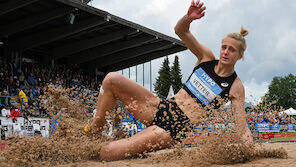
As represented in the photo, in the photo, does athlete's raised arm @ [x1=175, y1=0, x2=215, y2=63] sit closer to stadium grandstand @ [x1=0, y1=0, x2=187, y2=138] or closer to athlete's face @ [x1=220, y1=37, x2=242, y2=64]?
athlete's face @ [x1=220, y1=37, x2=242, y2=64]

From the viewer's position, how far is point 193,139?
3484mm

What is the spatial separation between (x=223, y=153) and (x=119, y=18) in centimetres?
1767

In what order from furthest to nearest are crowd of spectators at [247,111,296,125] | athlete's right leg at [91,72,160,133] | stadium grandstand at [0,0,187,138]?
stadium grandstand at [0,0,187,138] → athlete's right leg at [91,72,160,133] → crowd of spectators at [247,111,296,125]

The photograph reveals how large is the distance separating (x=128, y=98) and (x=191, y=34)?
1170 millimetres

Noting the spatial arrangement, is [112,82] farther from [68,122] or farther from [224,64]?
[224,64]

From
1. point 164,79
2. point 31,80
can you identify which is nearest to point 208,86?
point 31,80

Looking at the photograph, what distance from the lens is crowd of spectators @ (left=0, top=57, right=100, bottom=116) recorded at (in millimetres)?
13609

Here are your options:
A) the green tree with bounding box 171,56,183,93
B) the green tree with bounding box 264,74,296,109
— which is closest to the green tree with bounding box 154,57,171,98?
the green tree with bounding box 171,56,183,93

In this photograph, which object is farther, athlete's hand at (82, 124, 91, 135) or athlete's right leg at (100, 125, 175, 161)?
athlete's hand at (82, 124, 91, 135)

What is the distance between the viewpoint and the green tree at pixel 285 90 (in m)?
71.7

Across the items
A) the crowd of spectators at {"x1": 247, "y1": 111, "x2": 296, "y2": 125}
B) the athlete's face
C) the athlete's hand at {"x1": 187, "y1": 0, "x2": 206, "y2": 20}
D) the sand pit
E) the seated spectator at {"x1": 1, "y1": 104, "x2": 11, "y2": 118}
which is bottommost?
the sand pit

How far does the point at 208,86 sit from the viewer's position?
384 centimetres

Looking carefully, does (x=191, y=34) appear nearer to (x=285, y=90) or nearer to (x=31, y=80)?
(x=31, y=80)

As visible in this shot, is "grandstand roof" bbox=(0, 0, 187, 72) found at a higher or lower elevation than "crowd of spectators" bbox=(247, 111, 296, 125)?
higher
